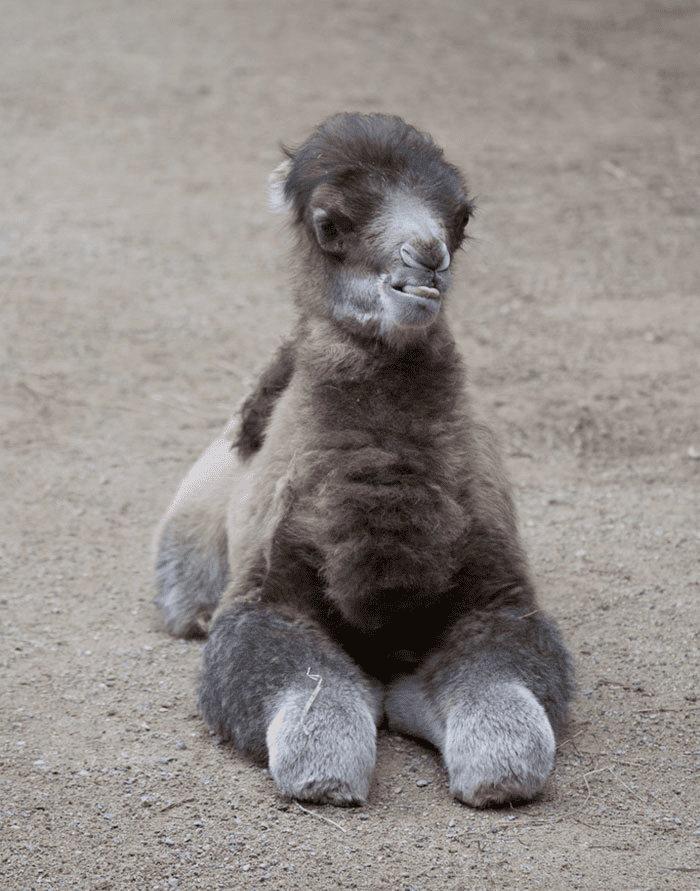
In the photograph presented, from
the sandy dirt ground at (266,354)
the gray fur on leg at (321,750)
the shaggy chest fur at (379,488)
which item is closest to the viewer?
the sandy dirt ground at (266,354)

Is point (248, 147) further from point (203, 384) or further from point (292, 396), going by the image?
point (292, 396)

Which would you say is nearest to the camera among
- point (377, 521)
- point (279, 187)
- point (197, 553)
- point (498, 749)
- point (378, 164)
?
point (498, 749)

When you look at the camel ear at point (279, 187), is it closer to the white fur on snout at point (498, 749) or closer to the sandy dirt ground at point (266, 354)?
the sandy dirt ground at point (266, 354)

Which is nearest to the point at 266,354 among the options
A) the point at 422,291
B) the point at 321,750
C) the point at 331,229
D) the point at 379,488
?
the point at 331,229

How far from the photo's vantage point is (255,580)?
4.73 m

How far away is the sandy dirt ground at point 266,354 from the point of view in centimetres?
405

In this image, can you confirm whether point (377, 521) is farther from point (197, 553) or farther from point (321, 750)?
point (197, 553)

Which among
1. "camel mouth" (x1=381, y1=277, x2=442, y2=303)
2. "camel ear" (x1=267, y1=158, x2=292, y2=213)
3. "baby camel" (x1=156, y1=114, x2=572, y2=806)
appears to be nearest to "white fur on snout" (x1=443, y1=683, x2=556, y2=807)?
"baby camel" (x1=156, y1=114, x2=572, y2=806)

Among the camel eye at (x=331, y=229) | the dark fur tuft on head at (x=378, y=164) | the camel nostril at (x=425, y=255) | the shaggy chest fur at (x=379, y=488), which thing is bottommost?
the shaggy chest fur at (x=379, y=488)

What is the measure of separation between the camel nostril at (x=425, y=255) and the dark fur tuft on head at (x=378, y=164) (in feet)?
0.84

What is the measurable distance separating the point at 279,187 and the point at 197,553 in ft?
5.43

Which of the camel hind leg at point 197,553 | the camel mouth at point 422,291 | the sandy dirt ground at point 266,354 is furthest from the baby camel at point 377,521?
the camel hind leg at point 197,553

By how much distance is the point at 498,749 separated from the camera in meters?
4.15

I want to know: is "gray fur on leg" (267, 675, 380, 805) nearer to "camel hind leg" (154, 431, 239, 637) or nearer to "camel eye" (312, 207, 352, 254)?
"camel hind leg" (154, 431, 239, 637)
